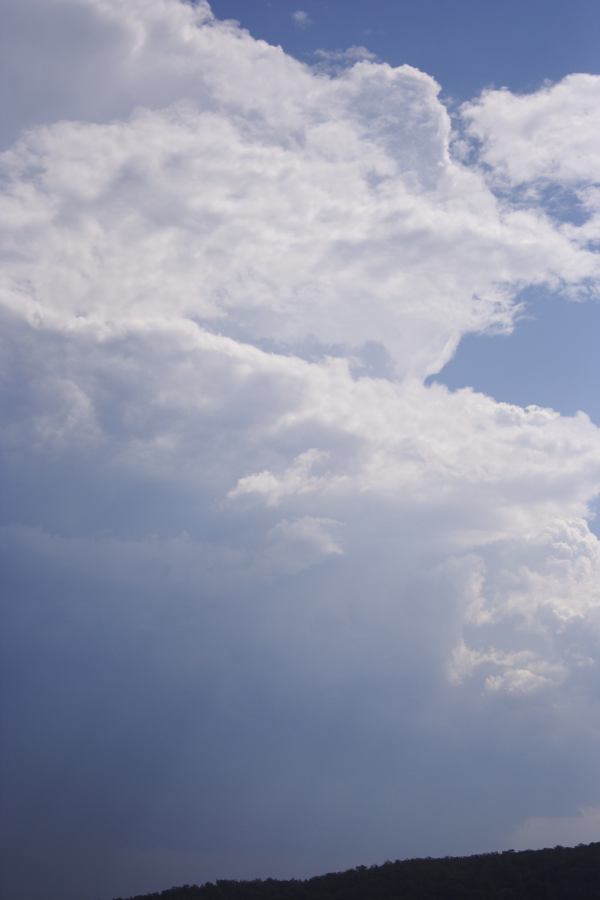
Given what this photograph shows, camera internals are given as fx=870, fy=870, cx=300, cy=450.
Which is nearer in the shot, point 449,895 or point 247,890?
point 449,895

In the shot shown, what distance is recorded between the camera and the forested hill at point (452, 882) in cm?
5091

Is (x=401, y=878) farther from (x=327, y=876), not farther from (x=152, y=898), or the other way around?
(x=152, y=898)

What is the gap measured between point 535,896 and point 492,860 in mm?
6342

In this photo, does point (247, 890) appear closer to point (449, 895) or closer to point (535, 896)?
point (449, 895)

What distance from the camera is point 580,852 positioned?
183 ft

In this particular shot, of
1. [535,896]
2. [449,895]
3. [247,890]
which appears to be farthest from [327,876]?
[535,896]

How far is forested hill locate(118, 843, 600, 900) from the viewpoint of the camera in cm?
5091

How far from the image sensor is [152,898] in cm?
5816

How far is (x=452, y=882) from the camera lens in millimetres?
52969

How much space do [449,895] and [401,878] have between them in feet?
14.0

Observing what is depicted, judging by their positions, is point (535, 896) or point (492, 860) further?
point (492, 860)

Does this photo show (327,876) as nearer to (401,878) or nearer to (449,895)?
(401,878)

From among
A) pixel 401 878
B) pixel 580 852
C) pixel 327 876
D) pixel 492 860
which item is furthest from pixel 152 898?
pixel 580 852

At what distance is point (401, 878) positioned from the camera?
5481cm
